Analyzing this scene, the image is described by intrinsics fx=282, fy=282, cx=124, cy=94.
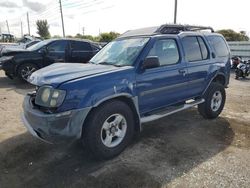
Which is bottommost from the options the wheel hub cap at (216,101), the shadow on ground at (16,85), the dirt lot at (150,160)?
the dirt lot at (150,160)

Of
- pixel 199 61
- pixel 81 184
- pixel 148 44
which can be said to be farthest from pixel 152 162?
pixel 199 61

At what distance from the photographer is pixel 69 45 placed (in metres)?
11.1

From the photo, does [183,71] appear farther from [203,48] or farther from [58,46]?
[58,46]

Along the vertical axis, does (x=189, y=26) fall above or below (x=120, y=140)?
above

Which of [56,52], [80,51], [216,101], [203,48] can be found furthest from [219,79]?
[56,52]

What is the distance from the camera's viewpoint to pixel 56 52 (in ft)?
35.9

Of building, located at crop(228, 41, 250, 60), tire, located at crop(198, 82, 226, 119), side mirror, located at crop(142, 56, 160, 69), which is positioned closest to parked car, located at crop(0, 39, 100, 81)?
tire, located at crop(198, 82, 226, 119)

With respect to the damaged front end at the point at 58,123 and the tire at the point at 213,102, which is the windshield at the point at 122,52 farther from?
the tire at the point at 213,102

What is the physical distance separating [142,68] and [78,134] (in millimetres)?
1480

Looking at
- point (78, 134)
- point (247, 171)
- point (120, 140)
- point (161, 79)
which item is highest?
point (161, 79)

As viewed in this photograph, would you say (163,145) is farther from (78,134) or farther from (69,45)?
(69,45)

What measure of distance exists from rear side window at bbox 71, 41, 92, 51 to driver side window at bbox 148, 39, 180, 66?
6.71m

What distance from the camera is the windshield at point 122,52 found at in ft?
15.3

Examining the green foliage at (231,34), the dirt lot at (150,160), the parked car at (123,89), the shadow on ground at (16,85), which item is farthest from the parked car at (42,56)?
the green foliage at (231,34)
